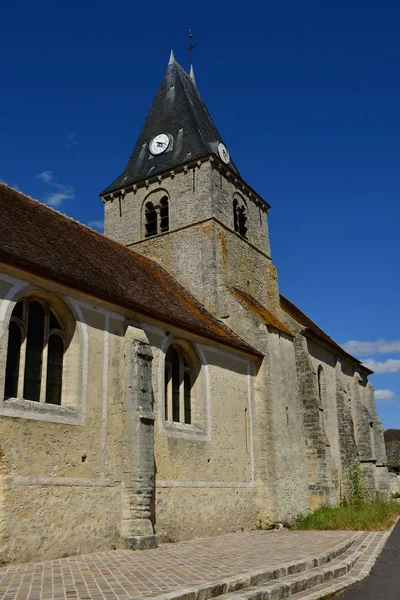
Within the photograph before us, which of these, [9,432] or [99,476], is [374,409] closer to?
[99,476]

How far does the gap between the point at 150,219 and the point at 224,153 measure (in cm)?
381

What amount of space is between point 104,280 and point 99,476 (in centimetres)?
419

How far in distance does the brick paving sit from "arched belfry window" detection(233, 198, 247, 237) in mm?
11022

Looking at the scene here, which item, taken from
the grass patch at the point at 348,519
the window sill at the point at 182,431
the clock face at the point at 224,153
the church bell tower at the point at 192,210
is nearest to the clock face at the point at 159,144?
the church bell tower at the point at 192,210

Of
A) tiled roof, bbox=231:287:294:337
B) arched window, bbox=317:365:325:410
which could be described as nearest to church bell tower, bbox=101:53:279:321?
tiled roof, bbox=231:287:294:337

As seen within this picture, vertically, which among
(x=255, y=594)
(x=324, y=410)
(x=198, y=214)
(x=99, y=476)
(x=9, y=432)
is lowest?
(x=255, y=594)

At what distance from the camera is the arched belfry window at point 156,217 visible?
1889cm

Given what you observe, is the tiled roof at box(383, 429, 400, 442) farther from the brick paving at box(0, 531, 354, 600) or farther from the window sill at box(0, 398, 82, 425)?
the window sill at box(0, 398, 82, 425)

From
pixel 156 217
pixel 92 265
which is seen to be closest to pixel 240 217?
pixel 156 217

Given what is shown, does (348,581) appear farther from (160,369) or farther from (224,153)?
(224,153)

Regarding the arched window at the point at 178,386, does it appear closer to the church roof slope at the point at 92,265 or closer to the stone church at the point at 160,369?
the stone church at the point at 160,369

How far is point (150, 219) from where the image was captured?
63.9 feet

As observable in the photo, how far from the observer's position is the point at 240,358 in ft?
50.2

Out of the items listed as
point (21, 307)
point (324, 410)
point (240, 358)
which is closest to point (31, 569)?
point (21, 307)
